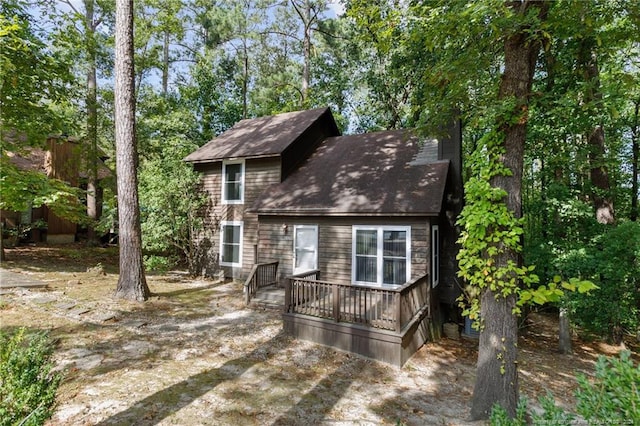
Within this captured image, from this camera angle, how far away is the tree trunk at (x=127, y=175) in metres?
8.71

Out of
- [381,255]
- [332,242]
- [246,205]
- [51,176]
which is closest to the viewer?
[381,255]

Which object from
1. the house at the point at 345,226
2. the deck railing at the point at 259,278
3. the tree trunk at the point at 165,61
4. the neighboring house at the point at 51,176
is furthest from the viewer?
the tree trunk at the point at 165,61

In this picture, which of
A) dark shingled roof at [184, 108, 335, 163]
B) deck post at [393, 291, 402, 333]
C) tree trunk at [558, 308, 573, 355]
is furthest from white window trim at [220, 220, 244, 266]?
tree trunk at [558, 308, 573, 355]

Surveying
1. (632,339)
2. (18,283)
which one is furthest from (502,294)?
(18,283)

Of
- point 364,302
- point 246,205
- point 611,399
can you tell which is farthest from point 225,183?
point 611,399

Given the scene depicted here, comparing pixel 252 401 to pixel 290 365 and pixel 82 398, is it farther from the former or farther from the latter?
pixel 82 398

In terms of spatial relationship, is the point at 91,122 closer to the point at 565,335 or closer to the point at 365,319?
the point at 365,319

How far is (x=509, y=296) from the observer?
443 centimetres

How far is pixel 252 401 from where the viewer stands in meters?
4.52

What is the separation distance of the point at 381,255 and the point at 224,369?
4.91 m

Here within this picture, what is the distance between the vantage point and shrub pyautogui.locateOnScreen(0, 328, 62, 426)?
247 centimetres

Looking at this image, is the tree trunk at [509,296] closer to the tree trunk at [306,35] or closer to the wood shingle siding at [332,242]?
the wood shingle siding at [332,242]

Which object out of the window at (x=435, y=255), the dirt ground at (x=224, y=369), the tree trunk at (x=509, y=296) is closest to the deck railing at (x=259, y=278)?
the dirt ground at (x=224, y=369)

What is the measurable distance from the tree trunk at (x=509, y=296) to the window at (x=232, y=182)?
996 cm
